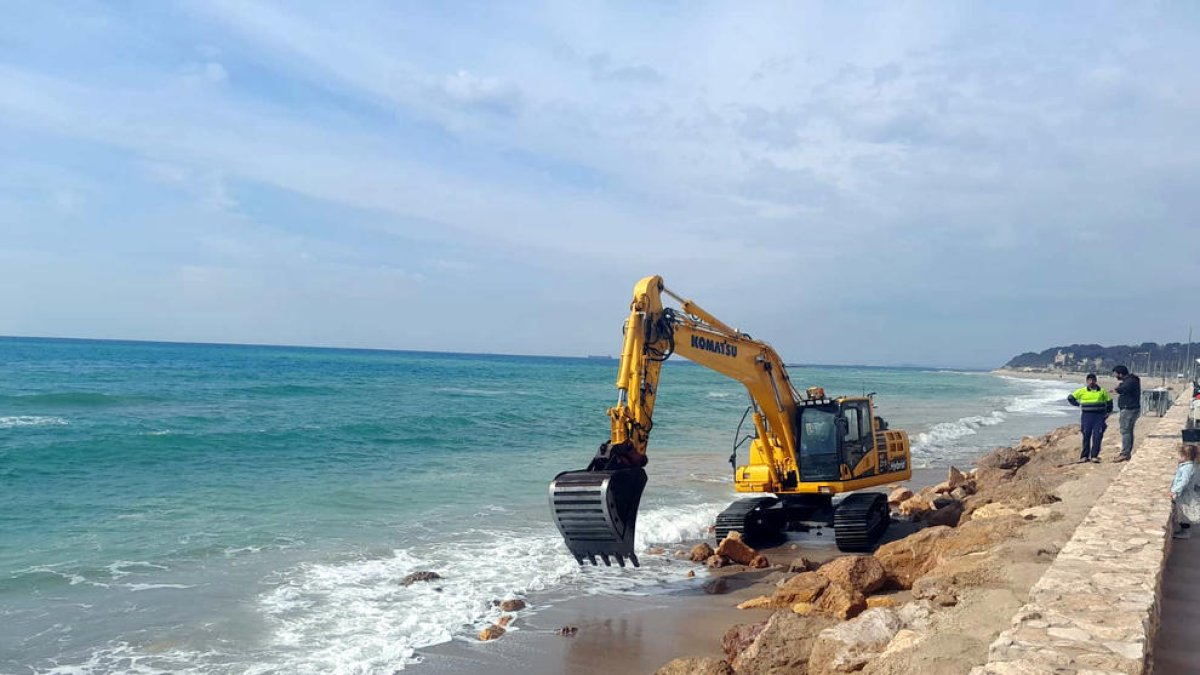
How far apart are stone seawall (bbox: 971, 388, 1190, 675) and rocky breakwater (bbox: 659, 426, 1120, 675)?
0.48 metres

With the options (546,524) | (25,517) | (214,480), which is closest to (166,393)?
(214,480)

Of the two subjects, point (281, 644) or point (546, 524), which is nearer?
point (281, 644)

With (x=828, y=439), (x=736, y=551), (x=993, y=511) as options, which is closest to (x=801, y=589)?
(x=736, y=551)

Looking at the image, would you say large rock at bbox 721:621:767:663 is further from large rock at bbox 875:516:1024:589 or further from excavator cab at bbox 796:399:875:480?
excavator cab at bbox 796:399:875:480

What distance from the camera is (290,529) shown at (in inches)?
531

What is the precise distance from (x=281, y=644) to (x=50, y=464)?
1344 cm

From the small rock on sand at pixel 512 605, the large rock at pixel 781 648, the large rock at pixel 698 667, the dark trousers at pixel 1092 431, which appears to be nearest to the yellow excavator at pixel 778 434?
the small rock on sand at pixel 512 605

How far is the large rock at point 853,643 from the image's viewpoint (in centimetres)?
606

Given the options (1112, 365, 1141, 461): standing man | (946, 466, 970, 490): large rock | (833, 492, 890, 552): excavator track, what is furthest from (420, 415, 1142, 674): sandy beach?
(946, 466, 970, 490): large rock

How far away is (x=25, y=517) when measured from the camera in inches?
545

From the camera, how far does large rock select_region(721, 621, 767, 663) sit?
752 centimetres

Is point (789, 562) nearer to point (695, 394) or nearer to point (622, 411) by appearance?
point (622, 411)

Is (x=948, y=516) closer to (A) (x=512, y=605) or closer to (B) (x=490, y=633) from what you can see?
(A) (x=512, y=605)

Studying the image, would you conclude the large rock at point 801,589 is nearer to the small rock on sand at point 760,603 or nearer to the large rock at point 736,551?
the small rock on sand at point 760,603
